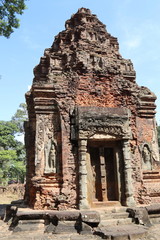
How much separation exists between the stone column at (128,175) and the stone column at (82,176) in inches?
55.4

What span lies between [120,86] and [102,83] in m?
0.70

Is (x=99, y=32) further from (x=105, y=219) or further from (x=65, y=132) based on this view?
(x=105, y=219)

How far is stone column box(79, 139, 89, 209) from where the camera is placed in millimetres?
6391

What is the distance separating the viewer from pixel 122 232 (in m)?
4.98

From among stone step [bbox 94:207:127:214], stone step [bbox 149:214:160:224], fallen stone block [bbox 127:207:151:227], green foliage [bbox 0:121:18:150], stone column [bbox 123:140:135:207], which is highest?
green foliage [bbox 0:121:18:150]

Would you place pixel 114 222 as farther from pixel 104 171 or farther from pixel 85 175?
pixel 104 171

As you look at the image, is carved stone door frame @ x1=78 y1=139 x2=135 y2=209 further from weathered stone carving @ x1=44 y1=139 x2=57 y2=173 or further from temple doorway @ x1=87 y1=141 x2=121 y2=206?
weathered stone carving @ x1=44 y1=139 x2=57 y2=173

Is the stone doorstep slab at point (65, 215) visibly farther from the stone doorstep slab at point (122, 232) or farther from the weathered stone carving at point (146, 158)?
the weathered stone carving at point (146, 158)

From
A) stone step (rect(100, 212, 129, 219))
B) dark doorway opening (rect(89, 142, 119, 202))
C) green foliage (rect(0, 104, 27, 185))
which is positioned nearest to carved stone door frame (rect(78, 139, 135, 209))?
dark doorway opening (rect(89, 142, 119, 202))

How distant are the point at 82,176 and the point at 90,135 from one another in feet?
4.40

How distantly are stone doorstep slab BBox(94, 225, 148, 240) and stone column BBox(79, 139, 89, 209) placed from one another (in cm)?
109

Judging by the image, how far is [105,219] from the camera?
5.93m

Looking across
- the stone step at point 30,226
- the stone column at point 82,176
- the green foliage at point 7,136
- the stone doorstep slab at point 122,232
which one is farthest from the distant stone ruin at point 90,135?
the green foliage at point 7,136

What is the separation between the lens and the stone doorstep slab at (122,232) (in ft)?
15.6
